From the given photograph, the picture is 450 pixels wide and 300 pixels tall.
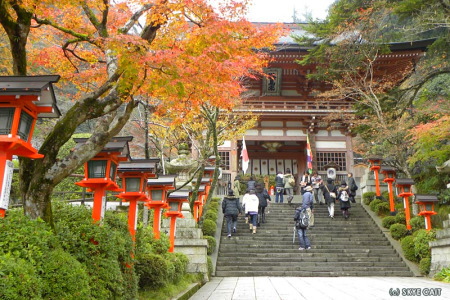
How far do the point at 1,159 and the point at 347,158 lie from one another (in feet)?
70.5

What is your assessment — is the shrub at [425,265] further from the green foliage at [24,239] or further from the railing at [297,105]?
the railing at [297,105]

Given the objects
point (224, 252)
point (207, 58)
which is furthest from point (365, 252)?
point (207, 58)

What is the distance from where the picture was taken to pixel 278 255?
1275cm

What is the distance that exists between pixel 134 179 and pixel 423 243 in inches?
352

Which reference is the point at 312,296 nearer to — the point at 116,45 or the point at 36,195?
the point at 36,195

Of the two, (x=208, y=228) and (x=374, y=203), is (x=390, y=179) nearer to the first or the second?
(x=374, y=203)

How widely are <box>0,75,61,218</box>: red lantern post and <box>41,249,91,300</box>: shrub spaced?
3.31 ft

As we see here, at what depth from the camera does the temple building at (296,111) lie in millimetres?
22297

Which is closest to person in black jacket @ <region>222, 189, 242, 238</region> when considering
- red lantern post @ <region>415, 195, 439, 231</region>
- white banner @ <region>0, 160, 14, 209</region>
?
red lantern post @ <region>415, 195, 439, 231</region>

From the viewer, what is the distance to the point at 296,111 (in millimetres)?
22609

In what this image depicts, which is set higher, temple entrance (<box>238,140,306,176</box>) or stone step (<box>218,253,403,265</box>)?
temple entrance (<box>238,140,306,176</box>)

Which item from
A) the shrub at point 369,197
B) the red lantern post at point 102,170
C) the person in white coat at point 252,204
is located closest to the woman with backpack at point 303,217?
the person in white coat at point 252,204

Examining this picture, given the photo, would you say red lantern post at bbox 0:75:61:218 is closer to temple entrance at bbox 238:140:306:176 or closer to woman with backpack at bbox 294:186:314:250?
woman with backpack at bbox 294:186:314:250

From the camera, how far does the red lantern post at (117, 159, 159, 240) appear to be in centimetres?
755
